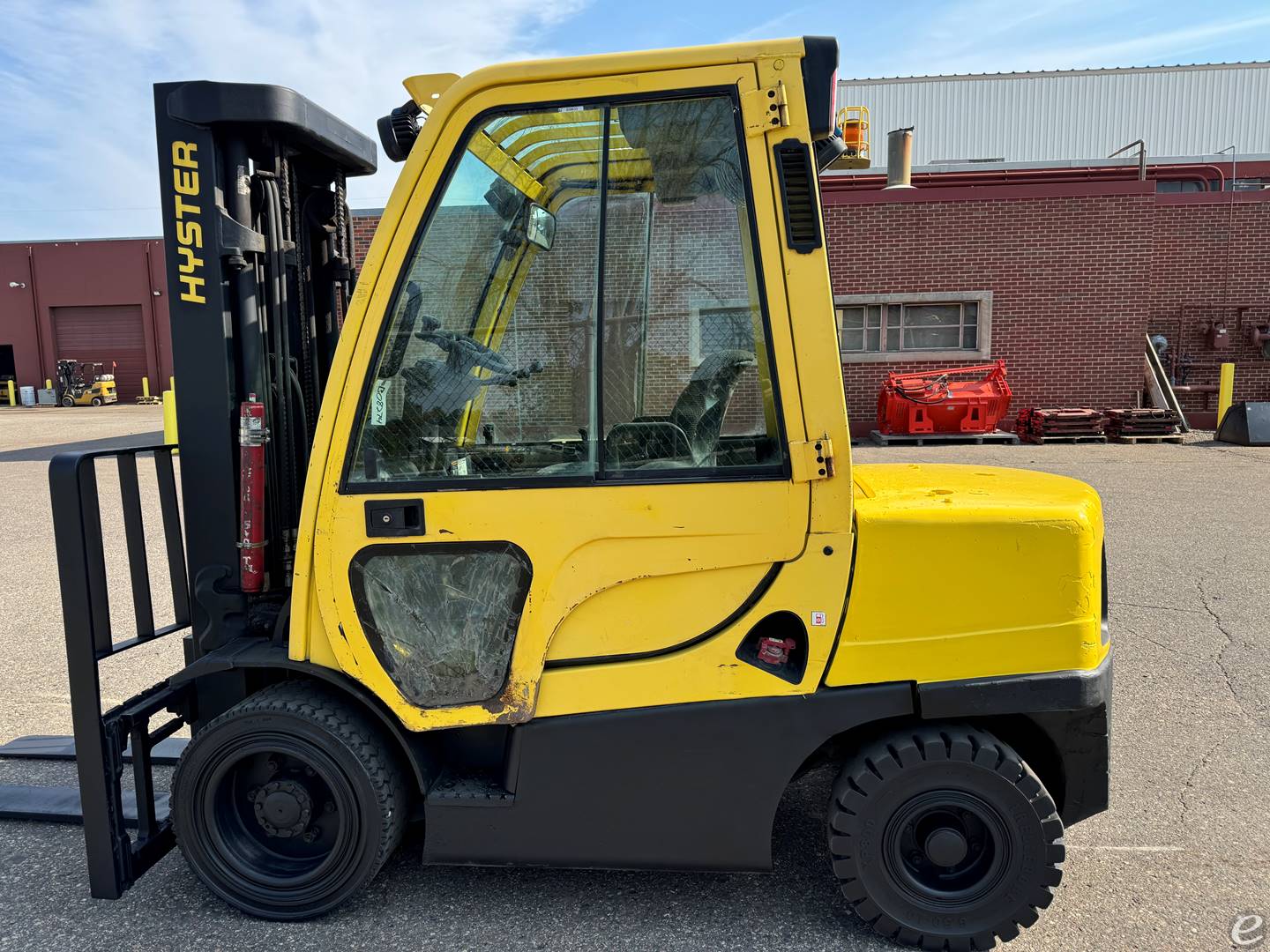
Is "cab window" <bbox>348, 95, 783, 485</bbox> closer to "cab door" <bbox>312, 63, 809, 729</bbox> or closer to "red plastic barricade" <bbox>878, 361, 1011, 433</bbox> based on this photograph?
"cab door" <bbox>312, 63, 809, 729</bbox>

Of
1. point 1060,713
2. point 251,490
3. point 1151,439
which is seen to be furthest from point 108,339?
point 1060,713

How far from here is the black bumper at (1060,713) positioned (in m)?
2.54

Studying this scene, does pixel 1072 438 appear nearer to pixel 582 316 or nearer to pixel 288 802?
pixel 582 316

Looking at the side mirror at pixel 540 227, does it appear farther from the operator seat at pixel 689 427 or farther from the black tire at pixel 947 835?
the black tire at pixel 947 835

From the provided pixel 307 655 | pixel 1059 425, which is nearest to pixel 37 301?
pixel 1059 425

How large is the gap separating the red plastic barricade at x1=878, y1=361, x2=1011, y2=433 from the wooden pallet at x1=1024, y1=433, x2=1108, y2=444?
0.83m

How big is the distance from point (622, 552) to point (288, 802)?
53.9 inches

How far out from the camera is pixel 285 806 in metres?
Result: 2.79

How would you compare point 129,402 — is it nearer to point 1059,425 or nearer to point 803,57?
point 1059,425

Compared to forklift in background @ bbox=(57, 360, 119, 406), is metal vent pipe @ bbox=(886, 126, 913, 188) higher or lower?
higher

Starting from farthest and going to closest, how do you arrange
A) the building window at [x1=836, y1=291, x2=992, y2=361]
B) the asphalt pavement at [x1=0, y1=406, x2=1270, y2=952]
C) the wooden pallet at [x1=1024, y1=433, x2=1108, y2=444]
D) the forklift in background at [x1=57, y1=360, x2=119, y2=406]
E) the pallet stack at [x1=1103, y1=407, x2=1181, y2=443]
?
the forklift in background at [x1=57, y1=360, x2=119, y2=406] < the building window at [x1=836, y1=291, x2=992, y2=361] < the wooden pallet at [x1=1024, y1=433, x2=1108, y2=444] < the pallet stack at [x1=1103, y1=407, x2=1181, y2=443] < the asphalt pavement at [x1=0, y1=406, x2=1270, y2=952]

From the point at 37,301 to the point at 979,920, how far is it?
42.7 m

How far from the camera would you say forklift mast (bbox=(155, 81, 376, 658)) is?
2.74 meters

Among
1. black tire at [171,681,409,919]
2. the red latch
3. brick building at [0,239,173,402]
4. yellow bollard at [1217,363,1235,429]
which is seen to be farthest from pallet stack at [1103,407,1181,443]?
brick building at [0,239,173,402]
